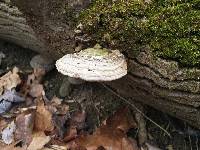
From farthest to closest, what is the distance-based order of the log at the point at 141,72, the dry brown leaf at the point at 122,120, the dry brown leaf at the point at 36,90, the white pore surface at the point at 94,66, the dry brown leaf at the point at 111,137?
1. the dry brown leaf at the point at 36,90
2. the dry brown leaf at the point at 122,120
3. the dry brown leaf at the point at 111,137
4. the log at the point at 141,72
5. the white pore surface at the point at 94,66

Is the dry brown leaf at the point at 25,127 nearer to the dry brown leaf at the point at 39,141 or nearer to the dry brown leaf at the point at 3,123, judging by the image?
the dry brown leaf at the point at 39,141

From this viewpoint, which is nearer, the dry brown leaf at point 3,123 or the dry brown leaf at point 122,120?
the dry brown leaf at point 122,120

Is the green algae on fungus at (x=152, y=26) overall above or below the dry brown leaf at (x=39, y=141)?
above

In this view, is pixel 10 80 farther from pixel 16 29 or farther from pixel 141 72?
pixel 141 72

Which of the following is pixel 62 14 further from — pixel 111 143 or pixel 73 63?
pixel 111 143

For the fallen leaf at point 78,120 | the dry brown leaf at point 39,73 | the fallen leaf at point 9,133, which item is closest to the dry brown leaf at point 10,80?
the dry brown leaf at point 39,73

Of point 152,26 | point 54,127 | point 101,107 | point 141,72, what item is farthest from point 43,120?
point 152,26
